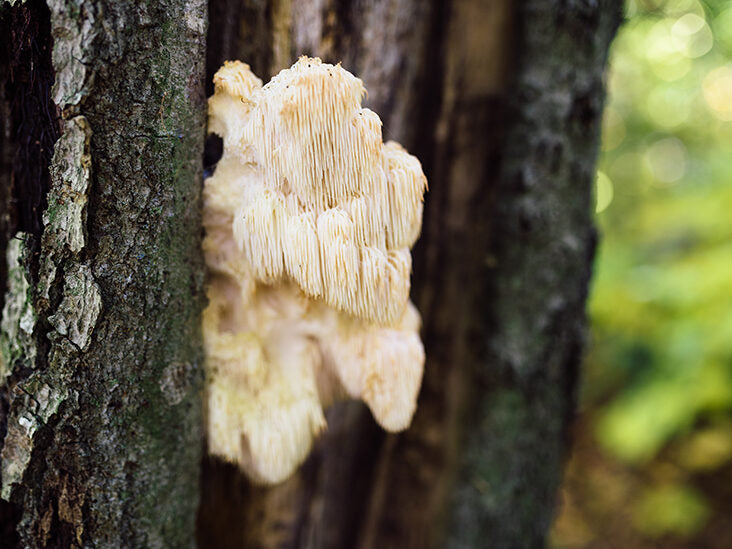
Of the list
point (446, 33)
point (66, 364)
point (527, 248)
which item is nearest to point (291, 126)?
point (66, 364)

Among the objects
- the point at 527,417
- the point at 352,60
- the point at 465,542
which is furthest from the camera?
the point at 465,542

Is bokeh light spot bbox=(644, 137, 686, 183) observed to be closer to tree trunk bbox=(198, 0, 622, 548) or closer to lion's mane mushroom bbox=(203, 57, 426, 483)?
tree trunk bbox=(198, 0, 622, 548)

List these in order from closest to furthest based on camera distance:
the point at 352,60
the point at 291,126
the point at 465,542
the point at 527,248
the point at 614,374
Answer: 1. the point at 291,126
2. the point at 352,60
3. the point at 527,248
4. the point at 465,542
5. the point at 614,374

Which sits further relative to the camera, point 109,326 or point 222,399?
point 222,399

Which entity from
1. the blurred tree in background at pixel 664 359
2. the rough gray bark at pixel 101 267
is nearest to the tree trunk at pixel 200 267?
the rough gray bark at pixel 101 267

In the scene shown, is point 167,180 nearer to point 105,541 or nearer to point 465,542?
point 105,541

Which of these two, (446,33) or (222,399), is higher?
(446,33)

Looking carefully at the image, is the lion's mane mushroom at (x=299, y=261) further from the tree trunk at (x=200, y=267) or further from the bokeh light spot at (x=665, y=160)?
the bokeh light spot at (x=665, y=160)
